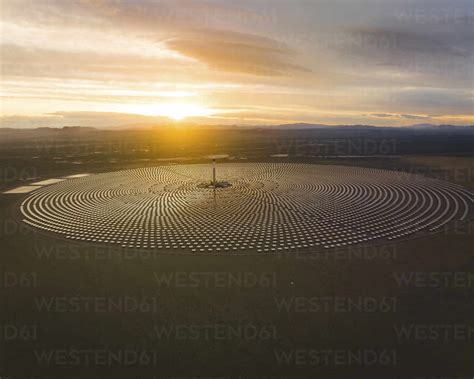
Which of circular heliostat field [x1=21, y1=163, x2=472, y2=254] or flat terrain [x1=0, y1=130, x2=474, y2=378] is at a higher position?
circular heliostat field [x1=21, y1=163, x2=472, y2=254]

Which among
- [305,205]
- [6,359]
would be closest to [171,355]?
[6,359]

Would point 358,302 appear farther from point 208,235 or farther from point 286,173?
point 286,173

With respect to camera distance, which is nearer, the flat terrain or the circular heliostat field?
the flat terrain

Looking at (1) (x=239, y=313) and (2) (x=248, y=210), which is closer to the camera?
(1) (x=239, y=313)

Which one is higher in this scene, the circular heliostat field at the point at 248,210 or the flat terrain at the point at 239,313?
the circular heliostat field at the point at 248,210
